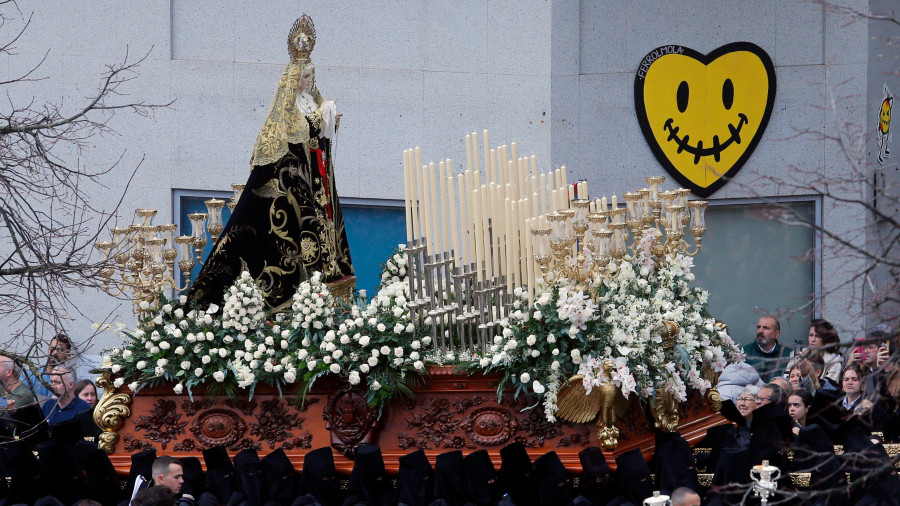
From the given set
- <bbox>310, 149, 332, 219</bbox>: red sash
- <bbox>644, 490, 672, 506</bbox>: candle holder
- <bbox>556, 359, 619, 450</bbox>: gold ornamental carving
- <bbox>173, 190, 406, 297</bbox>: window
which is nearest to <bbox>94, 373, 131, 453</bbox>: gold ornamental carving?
<bbox>310, 149, 332, 219</bbox>: red sash

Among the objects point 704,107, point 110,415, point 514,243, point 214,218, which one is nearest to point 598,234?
point 514,243

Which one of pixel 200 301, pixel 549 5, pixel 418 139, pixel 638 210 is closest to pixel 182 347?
pixel 200 301

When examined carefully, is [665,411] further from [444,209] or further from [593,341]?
[444,209]

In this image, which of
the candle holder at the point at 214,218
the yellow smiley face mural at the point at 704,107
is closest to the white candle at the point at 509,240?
the candle holder at the point at 214,218

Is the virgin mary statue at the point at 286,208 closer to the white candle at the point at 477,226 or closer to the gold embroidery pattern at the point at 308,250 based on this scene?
the gold embroidery pattern at the point at 308,250

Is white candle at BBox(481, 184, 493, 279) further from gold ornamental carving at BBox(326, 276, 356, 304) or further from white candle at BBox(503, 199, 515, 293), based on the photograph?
gold ornamental carving at BBox(326, 276, 356, 304)

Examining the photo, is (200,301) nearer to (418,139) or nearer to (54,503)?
(54,503)

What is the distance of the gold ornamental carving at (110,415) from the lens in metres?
7.45

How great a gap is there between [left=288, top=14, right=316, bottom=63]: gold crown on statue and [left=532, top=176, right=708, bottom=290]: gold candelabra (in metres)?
1.97

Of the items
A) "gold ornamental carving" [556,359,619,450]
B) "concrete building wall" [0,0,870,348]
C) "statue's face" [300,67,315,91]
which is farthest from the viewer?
"concrete building wall" [0,0,870,348]

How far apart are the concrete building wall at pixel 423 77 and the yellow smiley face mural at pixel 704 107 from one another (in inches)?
4.9

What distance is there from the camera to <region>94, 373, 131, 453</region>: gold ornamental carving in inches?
293

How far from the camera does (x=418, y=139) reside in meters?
11.8

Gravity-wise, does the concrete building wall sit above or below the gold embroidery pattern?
above
